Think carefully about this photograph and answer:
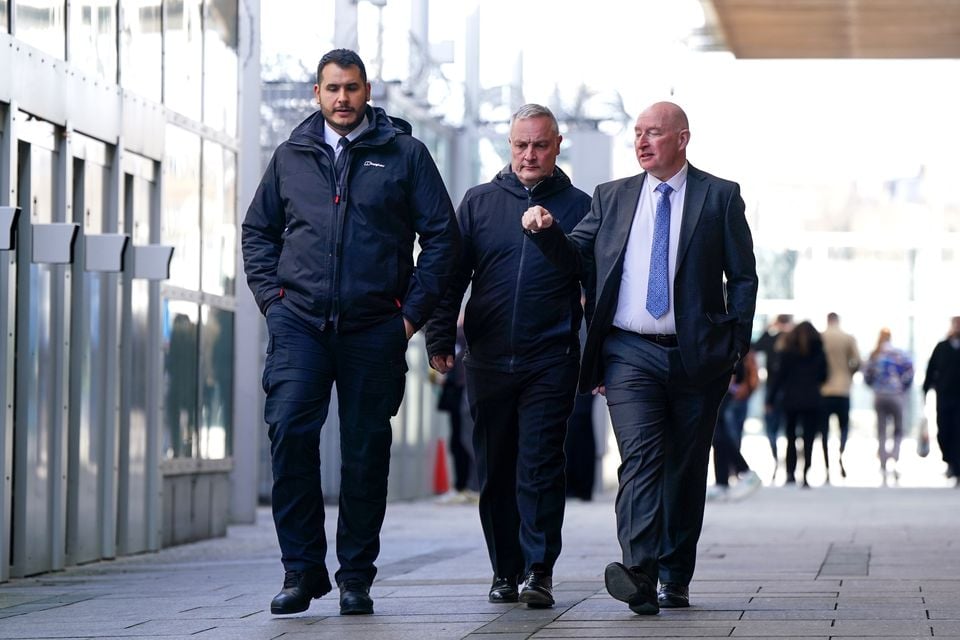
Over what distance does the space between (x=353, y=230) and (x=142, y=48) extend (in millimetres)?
5290

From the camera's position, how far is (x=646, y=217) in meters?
7.48

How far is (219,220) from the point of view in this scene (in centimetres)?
1420

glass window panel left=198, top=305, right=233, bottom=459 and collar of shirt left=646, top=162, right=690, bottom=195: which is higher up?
collar of shirt left=646, top=162, right=690, bottom=195

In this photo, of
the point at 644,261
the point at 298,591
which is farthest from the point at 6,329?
the point at 644,261

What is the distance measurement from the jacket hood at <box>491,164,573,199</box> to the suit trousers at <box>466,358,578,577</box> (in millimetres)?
634

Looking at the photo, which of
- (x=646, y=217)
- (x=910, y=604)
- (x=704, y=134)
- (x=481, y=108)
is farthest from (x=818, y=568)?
(x=704, y=134)

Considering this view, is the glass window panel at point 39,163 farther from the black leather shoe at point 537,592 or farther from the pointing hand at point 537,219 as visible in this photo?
the black leather shoe at point 537,592

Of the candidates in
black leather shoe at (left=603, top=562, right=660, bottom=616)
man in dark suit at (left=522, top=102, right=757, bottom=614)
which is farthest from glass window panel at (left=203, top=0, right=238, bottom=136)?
black leather shoe at (left=603, top=562, right=660, bottom=616)

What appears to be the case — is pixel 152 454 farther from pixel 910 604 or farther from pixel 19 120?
pixel 910 604

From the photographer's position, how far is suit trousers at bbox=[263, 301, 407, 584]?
23.6ft

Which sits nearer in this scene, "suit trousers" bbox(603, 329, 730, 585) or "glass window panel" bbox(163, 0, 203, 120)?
"suit trousers" bbox(603, 329, 730, 585)

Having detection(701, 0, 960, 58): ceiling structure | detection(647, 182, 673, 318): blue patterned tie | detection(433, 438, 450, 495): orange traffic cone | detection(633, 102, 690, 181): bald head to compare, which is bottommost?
detection(433, 438, 450, 495): orange traffic cone

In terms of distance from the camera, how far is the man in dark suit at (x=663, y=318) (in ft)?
23.9

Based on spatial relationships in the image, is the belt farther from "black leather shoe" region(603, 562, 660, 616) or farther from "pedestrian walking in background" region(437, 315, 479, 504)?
"pedestrian walking in background" region(437, 315, 479, 504)
